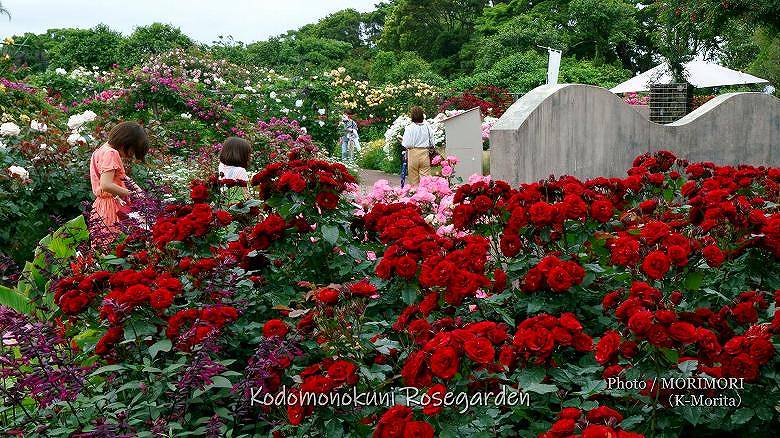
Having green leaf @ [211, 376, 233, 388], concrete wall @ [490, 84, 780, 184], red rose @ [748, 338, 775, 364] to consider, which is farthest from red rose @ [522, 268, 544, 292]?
concrete wall @ [490, 84, 780, 184]

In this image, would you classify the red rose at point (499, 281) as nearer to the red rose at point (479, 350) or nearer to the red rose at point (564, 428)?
the red rose at point (479, 350)

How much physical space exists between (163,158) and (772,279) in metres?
6.73

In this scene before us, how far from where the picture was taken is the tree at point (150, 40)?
28355 millimetres

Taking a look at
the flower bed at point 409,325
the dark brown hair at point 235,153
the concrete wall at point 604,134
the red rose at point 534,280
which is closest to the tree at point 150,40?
the concrete wall at point 604,134

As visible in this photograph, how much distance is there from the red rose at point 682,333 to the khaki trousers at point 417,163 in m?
10.1

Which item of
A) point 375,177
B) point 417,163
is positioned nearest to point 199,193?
point 417,163

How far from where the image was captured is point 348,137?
55.4 ft

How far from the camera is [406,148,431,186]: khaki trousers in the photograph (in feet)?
39.8

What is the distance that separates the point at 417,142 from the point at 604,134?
5.15 m

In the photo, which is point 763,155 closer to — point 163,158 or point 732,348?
point 163,158

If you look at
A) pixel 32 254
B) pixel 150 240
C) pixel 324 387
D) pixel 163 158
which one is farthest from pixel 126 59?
pixel 324 387

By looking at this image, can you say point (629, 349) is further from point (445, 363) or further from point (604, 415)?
point (445, 363)

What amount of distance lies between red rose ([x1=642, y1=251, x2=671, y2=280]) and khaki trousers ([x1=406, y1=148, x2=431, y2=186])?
9685 mm

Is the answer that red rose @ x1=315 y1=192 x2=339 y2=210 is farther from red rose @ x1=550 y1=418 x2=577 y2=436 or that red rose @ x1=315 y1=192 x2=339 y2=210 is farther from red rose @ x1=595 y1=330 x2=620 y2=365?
red rose @ x1=550 y1=418 x2=577 y2=436
